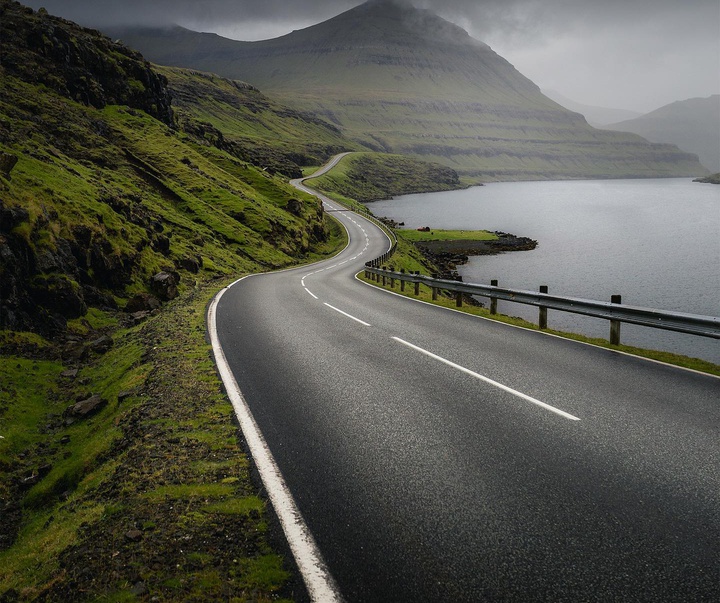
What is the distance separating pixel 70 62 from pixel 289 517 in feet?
210

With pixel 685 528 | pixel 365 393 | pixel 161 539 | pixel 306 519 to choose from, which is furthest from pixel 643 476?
pixel 161 539

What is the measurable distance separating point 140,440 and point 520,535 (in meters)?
4.92

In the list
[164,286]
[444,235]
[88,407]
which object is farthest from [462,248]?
[88,407]

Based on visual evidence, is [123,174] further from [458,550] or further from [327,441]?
[458,550]

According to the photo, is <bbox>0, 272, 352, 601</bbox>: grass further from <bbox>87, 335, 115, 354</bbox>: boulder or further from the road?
<bbox>87, 335, 115, 354</bbox>: boulder

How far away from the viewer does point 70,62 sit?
52.2 metres

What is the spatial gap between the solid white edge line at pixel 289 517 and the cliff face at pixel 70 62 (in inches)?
2155

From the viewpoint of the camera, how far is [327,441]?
591cm

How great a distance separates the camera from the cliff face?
4819 cm

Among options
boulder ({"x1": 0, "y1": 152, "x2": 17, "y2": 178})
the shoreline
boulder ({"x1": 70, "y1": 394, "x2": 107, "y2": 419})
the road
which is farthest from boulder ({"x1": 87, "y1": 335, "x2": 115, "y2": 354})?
the shoreline

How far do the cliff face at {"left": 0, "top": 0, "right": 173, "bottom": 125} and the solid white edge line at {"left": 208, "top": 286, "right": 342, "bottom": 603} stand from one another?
180 ft

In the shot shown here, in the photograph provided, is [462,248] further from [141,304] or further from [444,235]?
[141,304]

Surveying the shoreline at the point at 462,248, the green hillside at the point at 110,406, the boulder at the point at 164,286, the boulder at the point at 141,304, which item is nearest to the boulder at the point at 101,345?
the green hillside at the point at 110,406

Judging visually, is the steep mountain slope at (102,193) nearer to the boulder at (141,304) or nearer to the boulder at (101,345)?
the boulder at (141,304)
